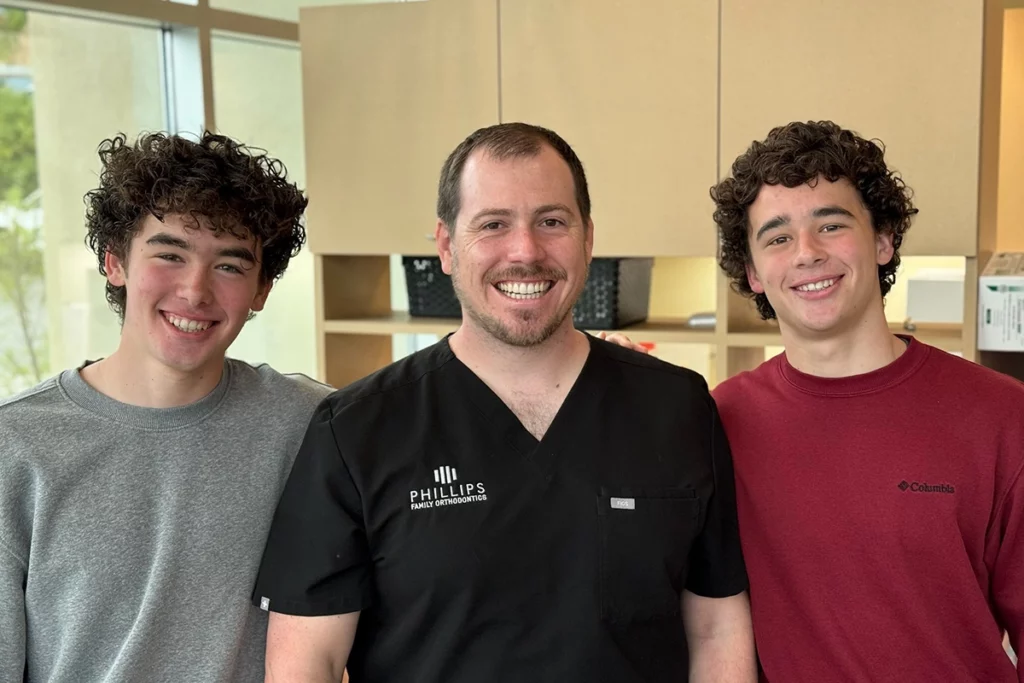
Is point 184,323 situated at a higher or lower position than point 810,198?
lower

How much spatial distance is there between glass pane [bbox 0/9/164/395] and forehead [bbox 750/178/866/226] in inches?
80.3

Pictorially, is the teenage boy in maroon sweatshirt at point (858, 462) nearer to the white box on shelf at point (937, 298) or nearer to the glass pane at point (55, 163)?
the white box on shelf at point (937, 298)

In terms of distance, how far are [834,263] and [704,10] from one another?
124cm

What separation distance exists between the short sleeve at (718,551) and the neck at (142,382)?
85 centimetres

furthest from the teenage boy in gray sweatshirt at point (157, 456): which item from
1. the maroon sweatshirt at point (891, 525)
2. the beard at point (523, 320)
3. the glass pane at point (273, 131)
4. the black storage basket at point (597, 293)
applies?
the glass pane at point (273, 131)

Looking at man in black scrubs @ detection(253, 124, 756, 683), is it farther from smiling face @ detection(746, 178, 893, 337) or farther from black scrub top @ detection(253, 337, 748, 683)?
smiling face @ detection(746, 178, 893, 337)

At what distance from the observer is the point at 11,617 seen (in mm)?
1552

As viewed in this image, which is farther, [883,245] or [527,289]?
[883,245]

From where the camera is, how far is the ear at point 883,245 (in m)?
1.88

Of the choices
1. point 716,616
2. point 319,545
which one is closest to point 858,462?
point 716,616

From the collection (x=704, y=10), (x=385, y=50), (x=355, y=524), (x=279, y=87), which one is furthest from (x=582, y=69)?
(x=355, y=524)

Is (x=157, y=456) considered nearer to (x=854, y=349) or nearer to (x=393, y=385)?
(x=393, y=385)

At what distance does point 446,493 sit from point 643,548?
31 cm

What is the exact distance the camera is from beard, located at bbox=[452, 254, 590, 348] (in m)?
1.62
